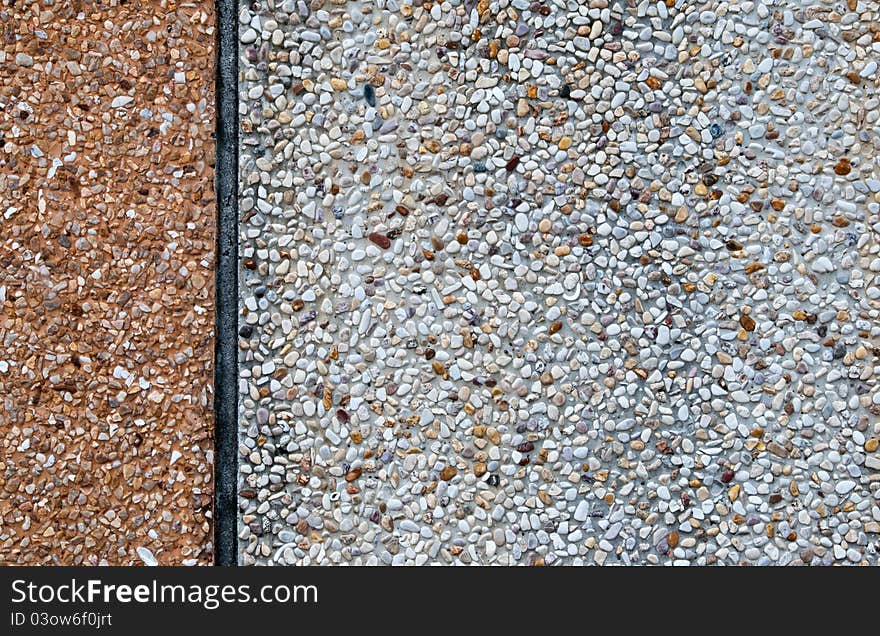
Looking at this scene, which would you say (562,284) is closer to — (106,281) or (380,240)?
(380,240)

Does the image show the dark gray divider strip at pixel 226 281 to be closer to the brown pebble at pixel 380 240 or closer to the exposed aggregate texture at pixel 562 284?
the exposed aggregate texture at pixel 562 284

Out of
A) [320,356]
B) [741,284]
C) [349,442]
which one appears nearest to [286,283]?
[320,356]

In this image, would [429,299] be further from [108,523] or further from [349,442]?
[108,523]

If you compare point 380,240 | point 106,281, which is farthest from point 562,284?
point 106,281

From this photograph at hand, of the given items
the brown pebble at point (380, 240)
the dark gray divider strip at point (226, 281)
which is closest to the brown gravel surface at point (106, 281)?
the dark gray divider strip at point (226, 281)

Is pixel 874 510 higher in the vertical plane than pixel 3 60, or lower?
lower

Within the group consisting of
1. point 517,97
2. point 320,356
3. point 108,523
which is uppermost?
point 517,97

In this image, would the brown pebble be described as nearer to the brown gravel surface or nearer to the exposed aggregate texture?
the exposed aggregate texture
